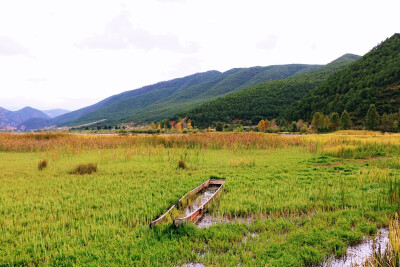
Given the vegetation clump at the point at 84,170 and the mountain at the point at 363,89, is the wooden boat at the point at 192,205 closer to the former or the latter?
the vegetation clump at the point at 84,170

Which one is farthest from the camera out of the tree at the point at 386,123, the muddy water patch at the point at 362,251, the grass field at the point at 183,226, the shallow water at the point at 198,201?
the tree at the point at 386,123

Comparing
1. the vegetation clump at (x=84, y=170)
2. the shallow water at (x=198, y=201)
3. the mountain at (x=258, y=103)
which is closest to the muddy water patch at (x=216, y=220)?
the shallow water at (x=198, y=201)

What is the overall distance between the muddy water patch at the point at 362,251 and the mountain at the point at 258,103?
7802cm

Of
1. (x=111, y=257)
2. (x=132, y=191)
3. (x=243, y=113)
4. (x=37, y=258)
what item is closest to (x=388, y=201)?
(x=111, y=257)

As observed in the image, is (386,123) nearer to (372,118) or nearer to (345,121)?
(372,118)

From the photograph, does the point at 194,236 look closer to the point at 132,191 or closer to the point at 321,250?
the point at 321,250

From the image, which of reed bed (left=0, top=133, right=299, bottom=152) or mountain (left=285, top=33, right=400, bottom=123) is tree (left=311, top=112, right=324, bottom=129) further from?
reed bed (left=0, top=133, right=299, bottom=152)

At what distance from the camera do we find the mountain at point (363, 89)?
193ft

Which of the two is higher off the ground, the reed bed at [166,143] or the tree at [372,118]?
the reed bed at [166,143]

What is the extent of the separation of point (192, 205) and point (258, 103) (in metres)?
89.2

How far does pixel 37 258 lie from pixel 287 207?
18.2ft

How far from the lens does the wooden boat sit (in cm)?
496

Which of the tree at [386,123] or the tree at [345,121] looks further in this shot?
the tree at [345,121]

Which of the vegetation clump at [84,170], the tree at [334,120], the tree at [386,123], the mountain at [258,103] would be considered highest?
the mountain at [258,103]
